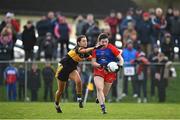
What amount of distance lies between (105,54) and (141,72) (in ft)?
29.0

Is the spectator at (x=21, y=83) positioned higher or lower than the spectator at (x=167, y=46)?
lower

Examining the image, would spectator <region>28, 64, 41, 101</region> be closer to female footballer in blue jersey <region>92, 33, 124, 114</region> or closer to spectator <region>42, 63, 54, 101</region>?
spectator <region>42, 63, 54, 101</region>

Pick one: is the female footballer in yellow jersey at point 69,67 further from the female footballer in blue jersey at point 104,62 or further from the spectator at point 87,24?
the spectator at point 87,24

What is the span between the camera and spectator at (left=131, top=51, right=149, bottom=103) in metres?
28.4

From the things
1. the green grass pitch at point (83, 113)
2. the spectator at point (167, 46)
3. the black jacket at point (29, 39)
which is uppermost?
the black jacket at point (29, 39)

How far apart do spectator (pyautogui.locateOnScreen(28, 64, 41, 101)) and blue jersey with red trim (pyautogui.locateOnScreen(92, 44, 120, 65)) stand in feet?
29.2

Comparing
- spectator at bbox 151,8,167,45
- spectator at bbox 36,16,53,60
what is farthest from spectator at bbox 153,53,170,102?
spectator at bbox 36,16,53,60

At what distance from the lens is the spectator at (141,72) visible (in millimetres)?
28406

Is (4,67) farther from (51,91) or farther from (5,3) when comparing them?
(5,3)

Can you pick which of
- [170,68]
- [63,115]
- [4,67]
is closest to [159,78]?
[170,68]

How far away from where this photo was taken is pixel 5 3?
43.8 metres

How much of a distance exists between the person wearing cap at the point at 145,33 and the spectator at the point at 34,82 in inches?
192

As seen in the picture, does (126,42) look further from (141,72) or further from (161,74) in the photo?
(161,74)

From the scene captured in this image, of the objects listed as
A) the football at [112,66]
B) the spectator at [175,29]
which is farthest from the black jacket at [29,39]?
the football at [112,66]
